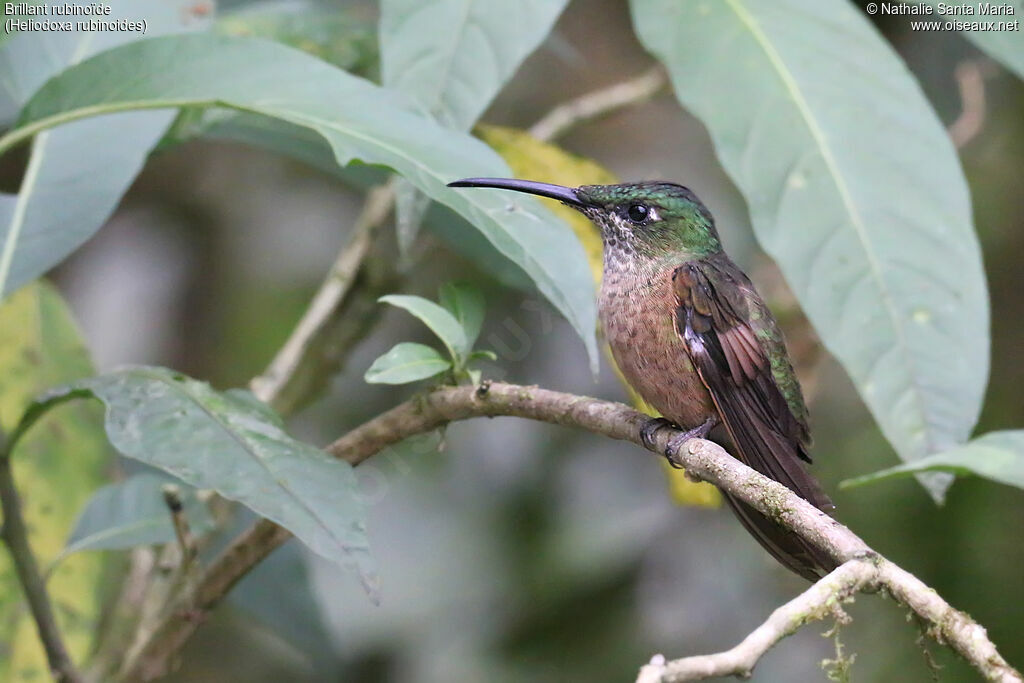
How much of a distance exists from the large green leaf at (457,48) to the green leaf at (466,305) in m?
0.42

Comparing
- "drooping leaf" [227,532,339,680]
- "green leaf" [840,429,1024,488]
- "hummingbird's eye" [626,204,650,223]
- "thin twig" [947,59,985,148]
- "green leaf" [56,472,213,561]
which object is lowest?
"drooping leaf" [227,532,339,680]

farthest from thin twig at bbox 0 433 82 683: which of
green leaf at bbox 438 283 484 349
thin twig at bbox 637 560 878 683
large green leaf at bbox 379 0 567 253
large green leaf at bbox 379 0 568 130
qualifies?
thin twig at bbox 637 560 878 683

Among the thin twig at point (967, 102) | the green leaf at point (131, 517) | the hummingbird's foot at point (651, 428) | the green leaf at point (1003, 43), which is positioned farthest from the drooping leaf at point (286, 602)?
the thin twig at point (967, 102)

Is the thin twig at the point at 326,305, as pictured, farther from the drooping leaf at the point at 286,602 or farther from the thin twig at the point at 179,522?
the thin twig at the point at 179,522

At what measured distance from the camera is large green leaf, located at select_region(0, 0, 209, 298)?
2.33 meters

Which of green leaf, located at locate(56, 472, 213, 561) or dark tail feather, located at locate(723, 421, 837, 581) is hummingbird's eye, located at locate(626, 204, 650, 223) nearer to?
dark tail feather, located at locate(723, 421, 837, 581)

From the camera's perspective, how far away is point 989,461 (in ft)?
4.71

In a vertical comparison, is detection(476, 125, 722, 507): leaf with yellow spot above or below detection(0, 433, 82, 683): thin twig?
above

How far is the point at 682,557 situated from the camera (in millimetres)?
4277

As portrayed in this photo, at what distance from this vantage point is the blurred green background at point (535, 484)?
392cm

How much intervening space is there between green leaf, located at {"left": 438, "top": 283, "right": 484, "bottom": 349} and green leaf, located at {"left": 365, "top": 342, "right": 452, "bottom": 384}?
0.31 feet

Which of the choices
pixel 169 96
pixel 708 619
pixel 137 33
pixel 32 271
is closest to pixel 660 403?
pixel 169 96

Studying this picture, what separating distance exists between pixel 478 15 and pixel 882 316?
1141mm

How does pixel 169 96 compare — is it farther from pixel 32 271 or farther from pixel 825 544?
pixel 825 544
